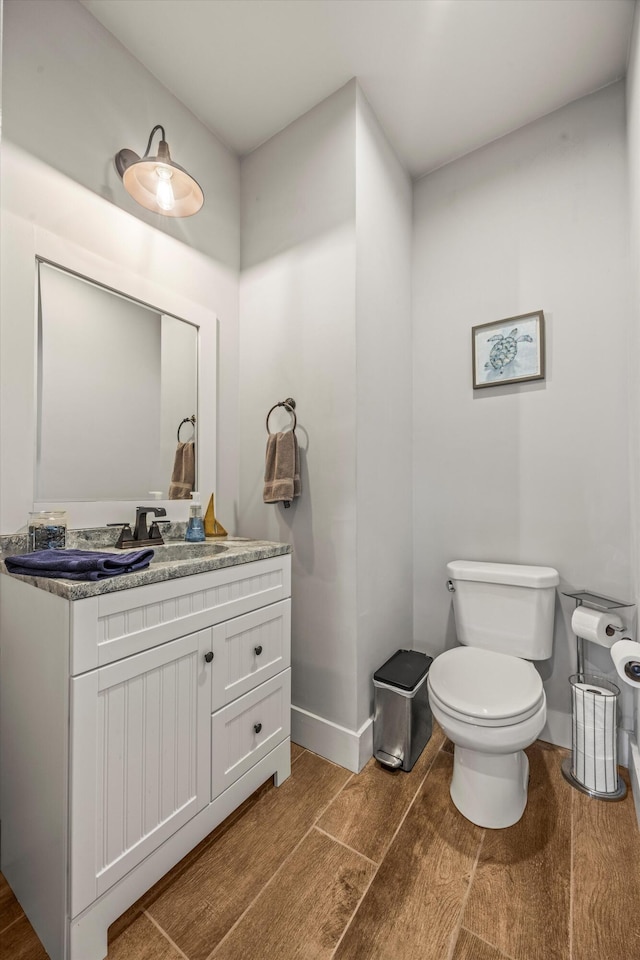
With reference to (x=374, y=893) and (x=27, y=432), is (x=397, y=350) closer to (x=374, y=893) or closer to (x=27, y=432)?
(x=27, y=432)

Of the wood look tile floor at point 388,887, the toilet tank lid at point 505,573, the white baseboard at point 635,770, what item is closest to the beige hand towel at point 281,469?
the toilet tank lid at point 505,573

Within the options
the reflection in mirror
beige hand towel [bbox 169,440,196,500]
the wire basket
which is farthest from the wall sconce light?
the wire basket

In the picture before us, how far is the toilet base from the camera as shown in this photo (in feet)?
4.49

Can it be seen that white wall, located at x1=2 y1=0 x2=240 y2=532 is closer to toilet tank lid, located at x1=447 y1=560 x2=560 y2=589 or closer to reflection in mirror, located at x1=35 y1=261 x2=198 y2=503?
reflection in mirror, located at x1=35 y1=261 x2=198 y2=503

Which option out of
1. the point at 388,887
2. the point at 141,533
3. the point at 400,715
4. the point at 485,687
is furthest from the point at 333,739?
the point at 141,533

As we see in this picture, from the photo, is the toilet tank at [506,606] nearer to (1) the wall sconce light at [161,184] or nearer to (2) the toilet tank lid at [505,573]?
(2) the toilet tank lid at [505,573]

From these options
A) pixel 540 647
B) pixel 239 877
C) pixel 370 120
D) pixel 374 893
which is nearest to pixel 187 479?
pixel 239 877

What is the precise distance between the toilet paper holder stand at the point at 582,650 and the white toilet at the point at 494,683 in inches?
4.0

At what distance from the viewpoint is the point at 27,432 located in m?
1.32

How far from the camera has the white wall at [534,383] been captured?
5.59 ft

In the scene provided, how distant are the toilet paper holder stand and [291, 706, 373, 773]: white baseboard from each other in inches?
30.0

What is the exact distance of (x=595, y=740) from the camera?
59.9 inches

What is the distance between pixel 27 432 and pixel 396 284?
5.47 feet

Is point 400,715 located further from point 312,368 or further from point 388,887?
point 312,368
